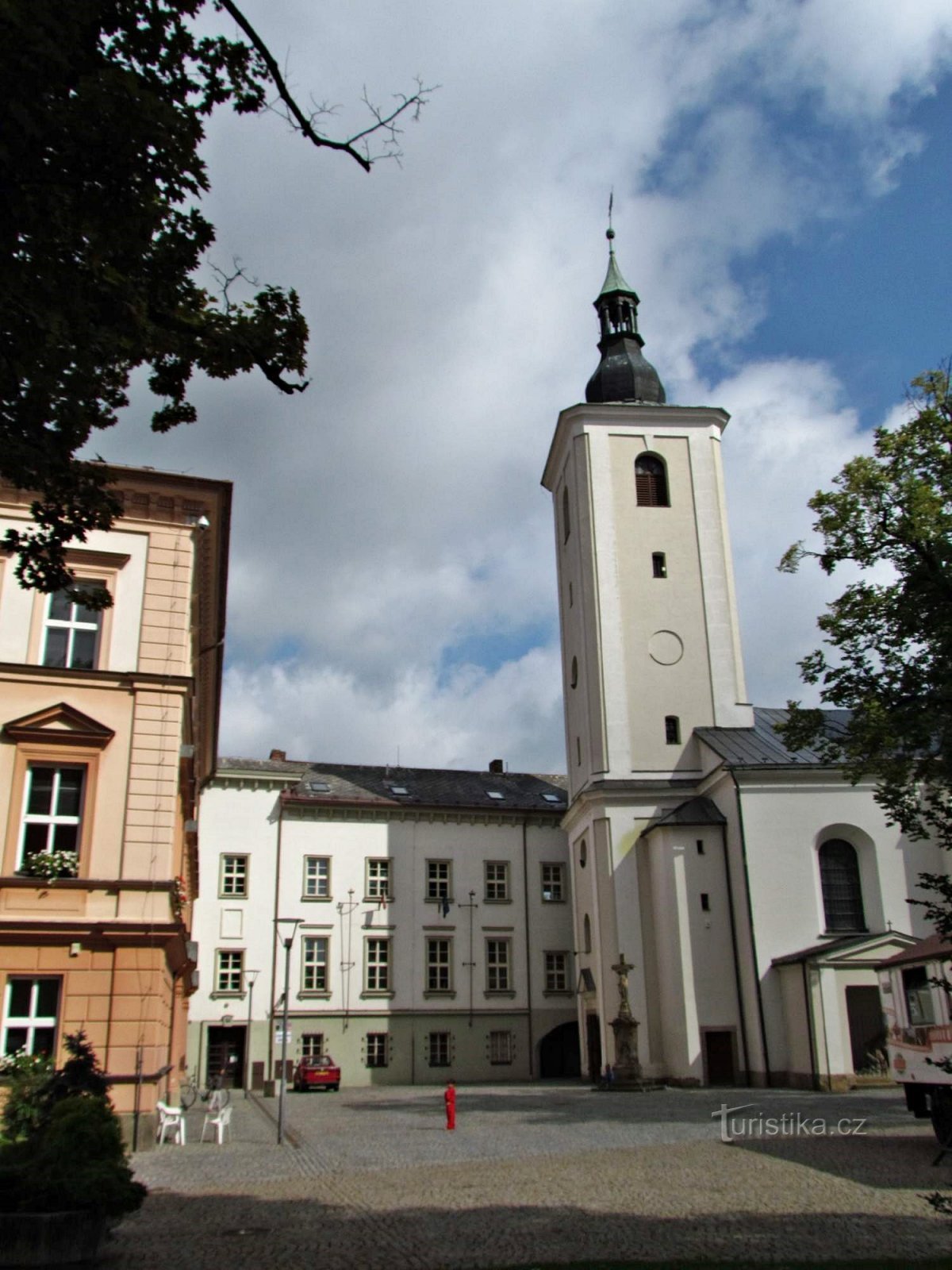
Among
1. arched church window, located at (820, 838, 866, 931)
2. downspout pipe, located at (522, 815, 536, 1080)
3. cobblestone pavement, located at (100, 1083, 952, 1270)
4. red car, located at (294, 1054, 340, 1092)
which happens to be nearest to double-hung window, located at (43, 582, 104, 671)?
cobblestone pavement, located at (100, 1083, 952, 1270)

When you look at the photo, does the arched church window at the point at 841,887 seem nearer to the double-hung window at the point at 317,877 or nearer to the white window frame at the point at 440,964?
the white window frame at the point at 440,964

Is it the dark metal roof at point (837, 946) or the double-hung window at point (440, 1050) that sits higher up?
the dark metal roof at point (837, 946)

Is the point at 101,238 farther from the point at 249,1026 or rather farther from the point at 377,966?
the point at 377,966

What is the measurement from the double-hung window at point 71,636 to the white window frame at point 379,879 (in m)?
27.9

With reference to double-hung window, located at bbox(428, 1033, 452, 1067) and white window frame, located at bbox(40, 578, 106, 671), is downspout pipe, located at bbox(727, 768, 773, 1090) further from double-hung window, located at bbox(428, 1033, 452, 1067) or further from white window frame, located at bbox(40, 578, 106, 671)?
white window frame, located at bbox(40, 578, 106, 671)

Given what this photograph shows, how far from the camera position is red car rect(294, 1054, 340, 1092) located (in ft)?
120

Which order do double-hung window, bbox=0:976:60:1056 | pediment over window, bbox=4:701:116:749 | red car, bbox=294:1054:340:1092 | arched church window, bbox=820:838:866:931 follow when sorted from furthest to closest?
red car, bbox=294:1054:340:1092 → arched church window, bbox=820:838:866:931 → pediment over window, bbox=4:701:116:749 → double-hung window, bbox=0:976:60:1056

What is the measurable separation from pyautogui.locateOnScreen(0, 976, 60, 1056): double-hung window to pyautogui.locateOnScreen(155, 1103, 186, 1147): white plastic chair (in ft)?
7.84

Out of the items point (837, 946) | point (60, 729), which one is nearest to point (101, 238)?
point (60, 729)

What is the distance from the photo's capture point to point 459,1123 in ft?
73.5

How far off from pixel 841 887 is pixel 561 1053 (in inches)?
655

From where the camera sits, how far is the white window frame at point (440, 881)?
45562mm

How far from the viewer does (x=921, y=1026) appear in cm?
1753

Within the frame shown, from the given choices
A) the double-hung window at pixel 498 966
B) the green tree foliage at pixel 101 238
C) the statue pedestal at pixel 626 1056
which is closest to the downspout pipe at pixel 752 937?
the statue pedestal at pixel 626 1056
